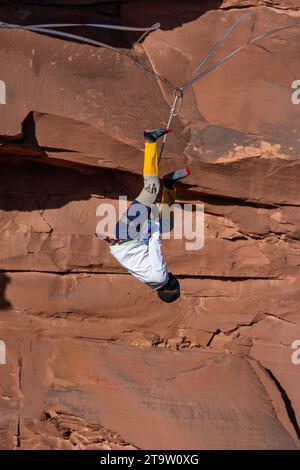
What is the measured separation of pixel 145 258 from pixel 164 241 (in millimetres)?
861

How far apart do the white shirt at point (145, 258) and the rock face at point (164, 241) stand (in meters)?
0.74

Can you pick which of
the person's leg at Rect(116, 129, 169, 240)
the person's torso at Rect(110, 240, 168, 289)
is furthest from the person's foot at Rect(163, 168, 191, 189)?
the person's torso at Rect(110, 240, 168, 289)

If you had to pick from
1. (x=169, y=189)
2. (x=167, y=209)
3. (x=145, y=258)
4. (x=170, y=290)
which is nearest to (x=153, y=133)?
(x=169, y=189)

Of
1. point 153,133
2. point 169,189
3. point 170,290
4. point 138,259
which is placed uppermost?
point 153,133

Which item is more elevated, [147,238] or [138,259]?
[147,238]

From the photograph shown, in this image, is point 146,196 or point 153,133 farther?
point 146,196

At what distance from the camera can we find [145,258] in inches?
181

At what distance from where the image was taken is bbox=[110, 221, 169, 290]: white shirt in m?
4.51

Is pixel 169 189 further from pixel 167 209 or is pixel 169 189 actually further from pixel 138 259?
pixel 138 259

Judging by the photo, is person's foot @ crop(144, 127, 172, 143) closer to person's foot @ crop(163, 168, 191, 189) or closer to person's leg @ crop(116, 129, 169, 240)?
person's leg @ crop(116, 129, 169, 240)

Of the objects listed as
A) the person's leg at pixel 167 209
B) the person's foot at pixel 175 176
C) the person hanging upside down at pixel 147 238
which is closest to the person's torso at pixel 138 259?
the person hanging upside down at pixel 147 238

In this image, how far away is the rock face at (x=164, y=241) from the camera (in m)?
4.86

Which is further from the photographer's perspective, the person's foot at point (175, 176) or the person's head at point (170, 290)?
the person's head at point (170, 290)

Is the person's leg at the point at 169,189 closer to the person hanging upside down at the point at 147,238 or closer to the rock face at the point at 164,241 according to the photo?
the person hanging upside down at the point at 147,238
